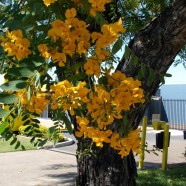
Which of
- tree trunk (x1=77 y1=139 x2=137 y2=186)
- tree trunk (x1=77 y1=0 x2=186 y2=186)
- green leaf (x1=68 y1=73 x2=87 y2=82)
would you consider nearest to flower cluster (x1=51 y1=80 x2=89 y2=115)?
green leaf (x1=68 y1=73 x2=87 y2=82)

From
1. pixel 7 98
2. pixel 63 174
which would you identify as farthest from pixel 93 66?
pixel 63 174

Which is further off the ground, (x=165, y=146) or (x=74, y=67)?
(x=74, y=67)

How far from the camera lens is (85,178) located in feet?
12.2

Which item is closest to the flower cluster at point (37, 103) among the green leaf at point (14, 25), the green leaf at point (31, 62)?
the green leaf at point (31, 62)

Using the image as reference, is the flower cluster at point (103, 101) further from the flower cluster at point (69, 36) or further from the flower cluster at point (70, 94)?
the flower cluster at point (69, 36)

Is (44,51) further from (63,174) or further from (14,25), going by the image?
(63,174)

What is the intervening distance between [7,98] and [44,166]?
375 inches

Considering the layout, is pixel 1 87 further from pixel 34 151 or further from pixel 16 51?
pixel 34 151

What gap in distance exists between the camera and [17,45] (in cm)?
138

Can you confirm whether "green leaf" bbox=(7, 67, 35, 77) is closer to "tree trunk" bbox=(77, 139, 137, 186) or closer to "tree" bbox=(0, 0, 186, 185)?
"tree" bbox=(0, 0, 186, 185)

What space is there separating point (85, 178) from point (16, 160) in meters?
8.26

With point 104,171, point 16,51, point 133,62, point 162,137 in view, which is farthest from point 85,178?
point 162,137

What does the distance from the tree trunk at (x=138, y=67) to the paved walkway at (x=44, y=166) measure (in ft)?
15.8

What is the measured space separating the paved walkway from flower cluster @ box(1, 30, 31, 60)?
23.5ft
